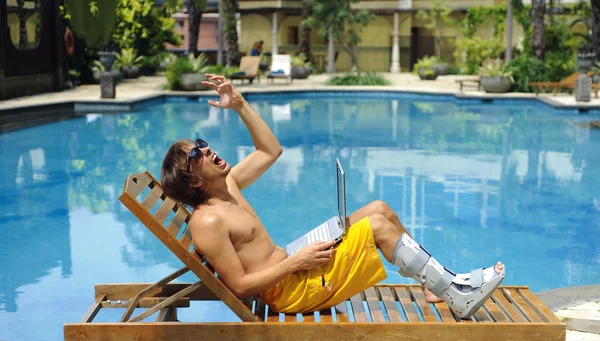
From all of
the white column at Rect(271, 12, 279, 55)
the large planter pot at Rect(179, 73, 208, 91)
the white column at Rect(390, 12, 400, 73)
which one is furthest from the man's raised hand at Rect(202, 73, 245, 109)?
the white column at Rect(271, 12, 279, 55)

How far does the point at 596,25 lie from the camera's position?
22.1 metres

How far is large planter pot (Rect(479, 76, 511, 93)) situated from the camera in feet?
66.7

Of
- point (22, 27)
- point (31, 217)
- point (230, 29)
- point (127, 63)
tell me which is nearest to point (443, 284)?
point (31, 217)

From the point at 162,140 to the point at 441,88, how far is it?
11.8 meters

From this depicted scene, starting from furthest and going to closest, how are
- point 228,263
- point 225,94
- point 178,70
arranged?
point 178,70, point 225,94, point 228,263

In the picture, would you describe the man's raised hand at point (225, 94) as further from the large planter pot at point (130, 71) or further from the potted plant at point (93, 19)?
the large planter pot at point (130, 71)

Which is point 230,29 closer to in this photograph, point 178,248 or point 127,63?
point 127,63

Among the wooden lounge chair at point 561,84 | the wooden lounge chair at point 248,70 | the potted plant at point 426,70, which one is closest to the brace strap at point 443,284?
the wooden lounge chair at point 561,84

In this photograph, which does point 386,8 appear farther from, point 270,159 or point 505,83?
point 270,159

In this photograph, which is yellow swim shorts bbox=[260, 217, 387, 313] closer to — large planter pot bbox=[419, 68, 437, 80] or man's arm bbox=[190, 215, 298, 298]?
man's arm bbox=[190, 215, 298, 298]

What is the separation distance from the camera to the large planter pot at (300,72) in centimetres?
2666

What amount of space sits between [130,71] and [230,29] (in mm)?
3852

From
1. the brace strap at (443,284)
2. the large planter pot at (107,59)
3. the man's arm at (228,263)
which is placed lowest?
the brace strap at (443,284)

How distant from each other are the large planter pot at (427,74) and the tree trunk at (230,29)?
6.66m
